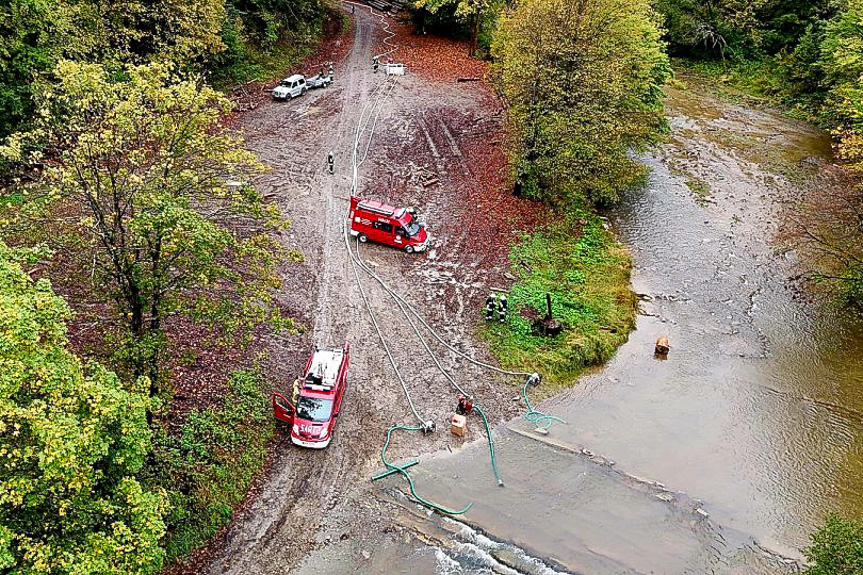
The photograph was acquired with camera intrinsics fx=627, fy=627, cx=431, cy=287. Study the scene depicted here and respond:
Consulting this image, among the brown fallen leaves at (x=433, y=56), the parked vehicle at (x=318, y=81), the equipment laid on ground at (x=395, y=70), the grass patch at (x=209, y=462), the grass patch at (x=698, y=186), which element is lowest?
the grass patch at (x=209, y=462)

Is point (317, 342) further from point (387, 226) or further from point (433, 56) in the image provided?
point (433, 56)

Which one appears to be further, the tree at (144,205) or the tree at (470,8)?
the tree at (470,8)

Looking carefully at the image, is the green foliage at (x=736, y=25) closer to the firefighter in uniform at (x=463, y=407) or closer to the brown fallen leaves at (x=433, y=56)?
the brown fallen leaves at (x=433, y=56)

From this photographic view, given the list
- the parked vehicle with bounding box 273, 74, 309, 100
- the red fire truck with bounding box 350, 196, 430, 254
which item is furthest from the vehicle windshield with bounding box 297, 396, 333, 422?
the parked vehicle with bounding box 273, 74, 309, 100

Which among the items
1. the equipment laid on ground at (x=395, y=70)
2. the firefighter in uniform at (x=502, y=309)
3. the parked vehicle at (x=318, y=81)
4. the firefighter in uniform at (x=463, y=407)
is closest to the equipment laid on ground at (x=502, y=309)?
the firefighter in uniform at (x=502, y=309)

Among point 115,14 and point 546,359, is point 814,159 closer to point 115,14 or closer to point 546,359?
point 546,359

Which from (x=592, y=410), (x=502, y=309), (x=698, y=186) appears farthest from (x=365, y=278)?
(x=698, y=186)
